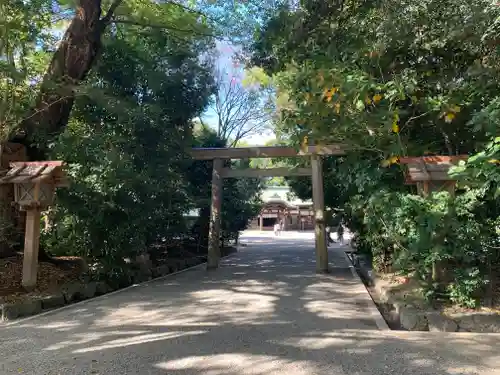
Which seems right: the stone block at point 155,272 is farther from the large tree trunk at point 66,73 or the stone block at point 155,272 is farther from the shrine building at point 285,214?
the shrine building at point 285,214

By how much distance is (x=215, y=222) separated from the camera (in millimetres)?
12047

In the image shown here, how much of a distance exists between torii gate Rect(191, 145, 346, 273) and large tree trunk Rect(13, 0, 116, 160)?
11.7ft

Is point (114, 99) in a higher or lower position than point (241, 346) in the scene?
higher

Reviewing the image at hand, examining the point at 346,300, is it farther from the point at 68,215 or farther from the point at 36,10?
the point at 36,10

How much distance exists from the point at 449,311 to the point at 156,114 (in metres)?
6.84

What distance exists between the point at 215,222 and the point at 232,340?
714 cm

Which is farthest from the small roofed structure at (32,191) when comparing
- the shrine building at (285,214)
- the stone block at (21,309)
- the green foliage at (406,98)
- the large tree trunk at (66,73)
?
the shrine building at (285,214)

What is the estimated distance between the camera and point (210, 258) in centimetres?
1201

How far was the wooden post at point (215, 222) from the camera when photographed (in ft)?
39.3

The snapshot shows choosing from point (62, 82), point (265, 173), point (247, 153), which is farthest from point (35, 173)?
point (265, 173)

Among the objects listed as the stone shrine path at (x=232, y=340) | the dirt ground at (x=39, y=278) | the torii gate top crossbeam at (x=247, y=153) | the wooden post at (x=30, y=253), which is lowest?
the stone shrine path at (x=232, y=340)

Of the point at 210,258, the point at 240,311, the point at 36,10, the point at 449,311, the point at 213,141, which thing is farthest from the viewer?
the point at 213,141

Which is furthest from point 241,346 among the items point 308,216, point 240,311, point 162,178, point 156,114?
point 308,216

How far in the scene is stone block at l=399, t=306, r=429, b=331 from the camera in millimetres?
5723
